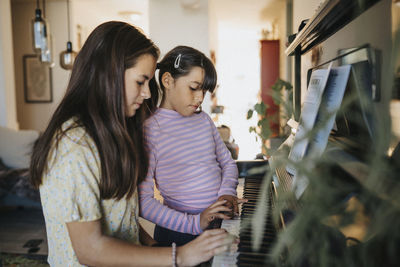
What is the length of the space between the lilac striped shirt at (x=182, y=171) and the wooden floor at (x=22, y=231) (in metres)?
1.89

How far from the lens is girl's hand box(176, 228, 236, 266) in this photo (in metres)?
0.88

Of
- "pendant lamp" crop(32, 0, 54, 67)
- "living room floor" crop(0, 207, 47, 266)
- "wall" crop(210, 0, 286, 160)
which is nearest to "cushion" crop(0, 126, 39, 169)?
"living room floor" crop(0, 207, 47, 266)

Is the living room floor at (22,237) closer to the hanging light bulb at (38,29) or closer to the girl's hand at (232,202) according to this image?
the hanging light bulb at (38,29)

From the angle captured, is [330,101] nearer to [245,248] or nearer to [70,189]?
[245,248]

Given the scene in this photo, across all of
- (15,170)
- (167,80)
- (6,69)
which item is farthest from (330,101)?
(6,69)

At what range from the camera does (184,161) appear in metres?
1.37

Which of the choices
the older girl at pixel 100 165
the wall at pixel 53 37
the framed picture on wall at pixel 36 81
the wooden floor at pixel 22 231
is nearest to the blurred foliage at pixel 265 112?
the older girl at pixel 100 165

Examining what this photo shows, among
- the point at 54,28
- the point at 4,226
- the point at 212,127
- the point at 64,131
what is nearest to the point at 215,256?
the point at 64,131

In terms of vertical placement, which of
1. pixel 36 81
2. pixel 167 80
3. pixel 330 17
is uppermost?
pixel 36 81

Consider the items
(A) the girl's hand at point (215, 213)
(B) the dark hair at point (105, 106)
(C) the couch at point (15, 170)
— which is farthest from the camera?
(C) the couch at point (15, 170)

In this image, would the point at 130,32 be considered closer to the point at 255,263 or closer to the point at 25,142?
the point at 255,263

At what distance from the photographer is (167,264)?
888 mm

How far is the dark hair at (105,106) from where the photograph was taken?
0.95 m

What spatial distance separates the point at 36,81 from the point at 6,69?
5.37 feet
